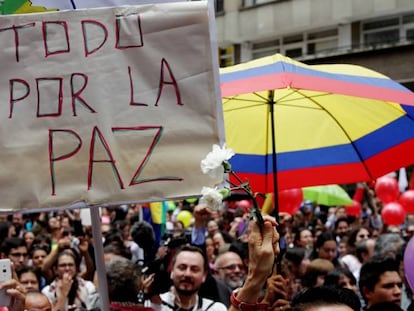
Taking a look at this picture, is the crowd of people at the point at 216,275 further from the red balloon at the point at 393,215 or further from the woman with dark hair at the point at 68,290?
the red balloon at the point at 393,215

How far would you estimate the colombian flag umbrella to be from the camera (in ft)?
12.6

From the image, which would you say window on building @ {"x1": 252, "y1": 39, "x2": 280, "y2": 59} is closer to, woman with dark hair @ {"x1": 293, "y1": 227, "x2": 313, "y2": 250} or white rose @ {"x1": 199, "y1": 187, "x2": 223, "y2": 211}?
woman with dark hair @ {"x1": 293, "y1": 227, "x2": 313, "y2": 250}

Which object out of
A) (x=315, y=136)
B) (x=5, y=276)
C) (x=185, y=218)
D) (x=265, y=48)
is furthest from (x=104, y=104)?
(x=265, y=48)

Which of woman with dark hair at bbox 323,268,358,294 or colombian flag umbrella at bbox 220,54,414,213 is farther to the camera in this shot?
woman with dark hair at bbox 323,268,358,294

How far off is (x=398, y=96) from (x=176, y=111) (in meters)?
1.38

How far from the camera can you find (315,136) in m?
4.14

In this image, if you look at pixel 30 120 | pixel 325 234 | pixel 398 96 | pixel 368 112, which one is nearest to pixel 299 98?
pixel 368 112

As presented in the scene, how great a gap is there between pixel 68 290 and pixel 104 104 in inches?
120

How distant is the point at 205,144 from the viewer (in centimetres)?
223

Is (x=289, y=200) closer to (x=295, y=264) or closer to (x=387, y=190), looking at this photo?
(x=295, y=264)

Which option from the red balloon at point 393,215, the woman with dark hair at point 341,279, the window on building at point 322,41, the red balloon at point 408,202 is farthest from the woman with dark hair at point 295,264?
the window on building at point 322,41

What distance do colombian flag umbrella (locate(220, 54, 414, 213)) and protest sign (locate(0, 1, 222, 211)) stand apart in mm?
1229

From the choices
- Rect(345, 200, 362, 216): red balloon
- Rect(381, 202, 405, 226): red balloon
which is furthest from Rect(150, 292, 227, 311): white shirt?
Rect(345, 200, 362, 216): red balloon

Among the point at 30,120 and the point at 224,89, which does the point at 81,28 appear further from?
the point at 224,89
